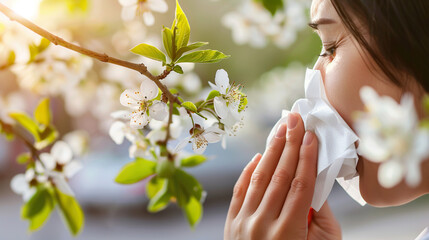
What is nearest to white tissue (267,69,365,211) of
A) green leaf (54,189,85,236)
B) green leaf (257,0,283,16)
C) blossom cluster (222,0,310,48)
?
green leaf (257,0,283,16)

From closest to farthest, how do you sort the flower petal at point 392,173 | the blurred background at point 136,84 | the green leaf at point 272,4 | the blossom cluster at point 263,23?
the flower petal at point 392,173
the green leaf at point 272,4
the blurred background at point 136,84
the blossom cluster at point 263,23

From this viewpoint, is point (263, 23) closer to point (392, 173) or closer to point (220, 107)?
point (220, 107)

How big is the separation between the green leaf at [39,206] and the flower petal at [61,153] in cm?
6

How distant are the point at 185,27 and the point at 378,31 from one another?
26 centimetres

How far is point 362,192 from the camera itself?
663 millimetres

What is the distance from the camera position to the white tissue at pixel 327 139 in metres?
0.64

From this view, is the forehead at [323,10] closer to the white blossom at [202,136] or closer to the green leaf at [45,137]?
the white blossom at [202,136]

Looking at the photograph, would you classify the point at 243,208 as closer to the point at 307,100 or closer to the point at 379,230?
the point at 307,100

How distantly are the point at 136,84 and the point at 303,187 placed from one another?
21.6 inches

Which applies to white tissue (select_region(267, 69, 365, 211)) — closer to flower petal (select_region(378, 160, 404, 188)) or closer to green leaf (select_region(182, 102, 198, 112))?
green leaf (select_region(182, 102, 198, 112))

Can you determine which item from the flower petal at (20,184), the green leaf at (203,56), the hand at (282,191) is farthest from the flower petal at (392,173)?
the flower petal at (20,184)

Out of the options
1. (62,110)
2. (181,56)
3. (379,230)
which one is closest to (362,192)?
(181,56)

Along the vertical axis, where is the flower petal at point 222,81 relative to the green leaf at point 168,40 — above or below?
below

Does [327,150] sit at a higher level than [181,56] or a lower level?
lower
